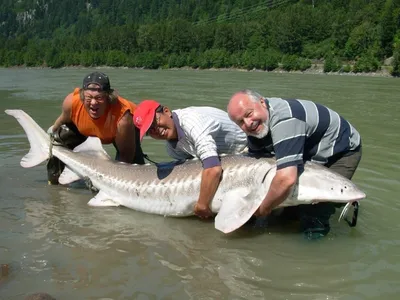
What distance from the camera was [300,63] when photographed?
58000 millimetres

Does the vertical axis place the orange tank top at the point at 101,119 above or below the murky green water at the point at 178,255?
above

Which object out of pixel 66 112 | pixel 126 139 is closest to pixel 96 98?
pixel 126 139

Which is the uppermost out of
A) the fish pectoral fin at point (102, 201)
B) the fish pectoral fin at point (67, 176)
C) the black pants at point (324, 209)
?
the black pants at point (324, 209)

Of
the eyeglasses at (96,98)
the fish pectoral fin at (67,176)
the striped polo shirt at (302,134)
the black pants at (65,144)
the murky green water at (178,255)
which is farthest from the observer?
the black pants at (65,144)

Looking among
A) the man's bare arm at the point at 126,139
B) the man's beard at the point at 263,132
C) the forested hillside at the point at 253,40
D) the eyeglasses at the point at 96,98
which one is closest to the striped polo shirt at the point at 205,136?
the man's beard at the point at 263,132

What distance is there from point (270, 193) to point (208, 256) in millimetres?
719

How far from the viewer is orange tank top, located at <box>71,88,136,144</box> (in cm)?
553

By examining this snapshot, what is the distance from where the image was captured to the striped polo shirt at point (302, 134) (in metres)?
3.77

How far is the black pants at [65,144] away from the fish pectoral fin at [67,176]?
0.29 meters

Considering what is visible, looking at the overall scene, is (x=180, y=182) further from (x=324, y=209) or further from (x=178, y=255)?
(x=324, y=209)

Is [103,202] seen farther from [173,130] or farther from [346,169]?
[346,169]

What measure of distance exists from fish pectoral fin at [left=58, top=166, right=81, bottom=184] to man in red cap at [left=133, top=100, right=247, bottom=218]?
1.57m

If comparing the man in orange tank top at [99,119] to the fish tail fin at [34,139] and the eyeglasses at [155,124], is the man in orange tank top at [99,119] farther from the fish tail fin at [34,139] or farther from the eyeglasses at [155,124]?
the eyeglasses at [155,124]

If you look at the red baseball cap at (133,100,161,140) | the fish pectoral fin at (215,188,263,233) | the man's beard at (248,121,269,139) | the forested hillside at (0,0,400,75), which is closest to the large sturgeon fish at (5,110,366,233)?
the fish pectoral fin at (215,188,263,233)
